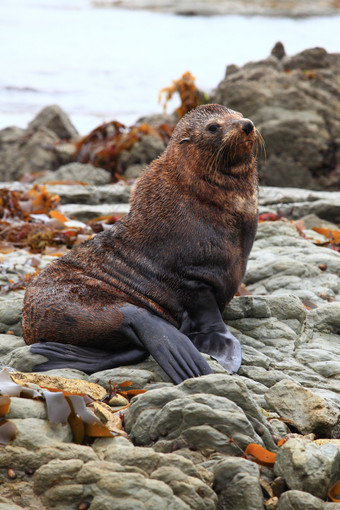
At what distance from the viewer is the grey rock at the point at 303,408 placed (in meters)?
3.71

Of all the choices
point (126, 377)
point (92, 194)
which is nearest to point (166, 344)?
point (126, 377)

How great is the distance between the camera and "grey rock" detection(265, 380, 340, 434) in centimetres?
371

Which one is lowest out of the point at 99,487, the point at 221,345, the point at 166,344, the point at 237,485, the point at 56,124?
the point at 221,345

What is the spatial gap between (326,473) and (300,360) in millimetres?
2087

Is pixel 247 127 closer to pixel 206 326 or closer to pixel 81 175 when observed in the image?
pixel 206 326

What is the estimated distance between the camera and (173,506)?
2.56m

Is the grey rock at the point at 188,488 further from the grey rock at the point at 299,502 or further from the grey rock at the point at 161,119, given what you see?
the grey rock at the point at 161,119

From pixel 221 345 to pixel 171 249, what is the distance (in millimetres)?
777

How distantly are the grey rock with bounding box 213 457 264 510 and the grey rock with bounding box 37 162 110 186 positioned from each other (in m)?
A: 9.14

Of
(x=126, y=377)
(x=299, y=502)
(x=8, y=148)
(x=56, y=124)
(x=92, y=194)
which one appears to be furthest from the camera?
(x=56, y=124)

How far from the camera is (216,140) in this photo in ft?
16.1

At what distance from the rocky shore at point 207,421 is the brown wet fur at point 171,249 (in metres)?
0.39

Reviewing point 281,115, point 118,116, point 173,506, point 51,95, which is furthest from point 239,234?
point 51,95

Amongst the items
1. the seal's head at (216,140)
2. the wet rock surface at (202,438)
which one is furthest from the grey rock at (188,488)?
the seal's head at (216,140)
